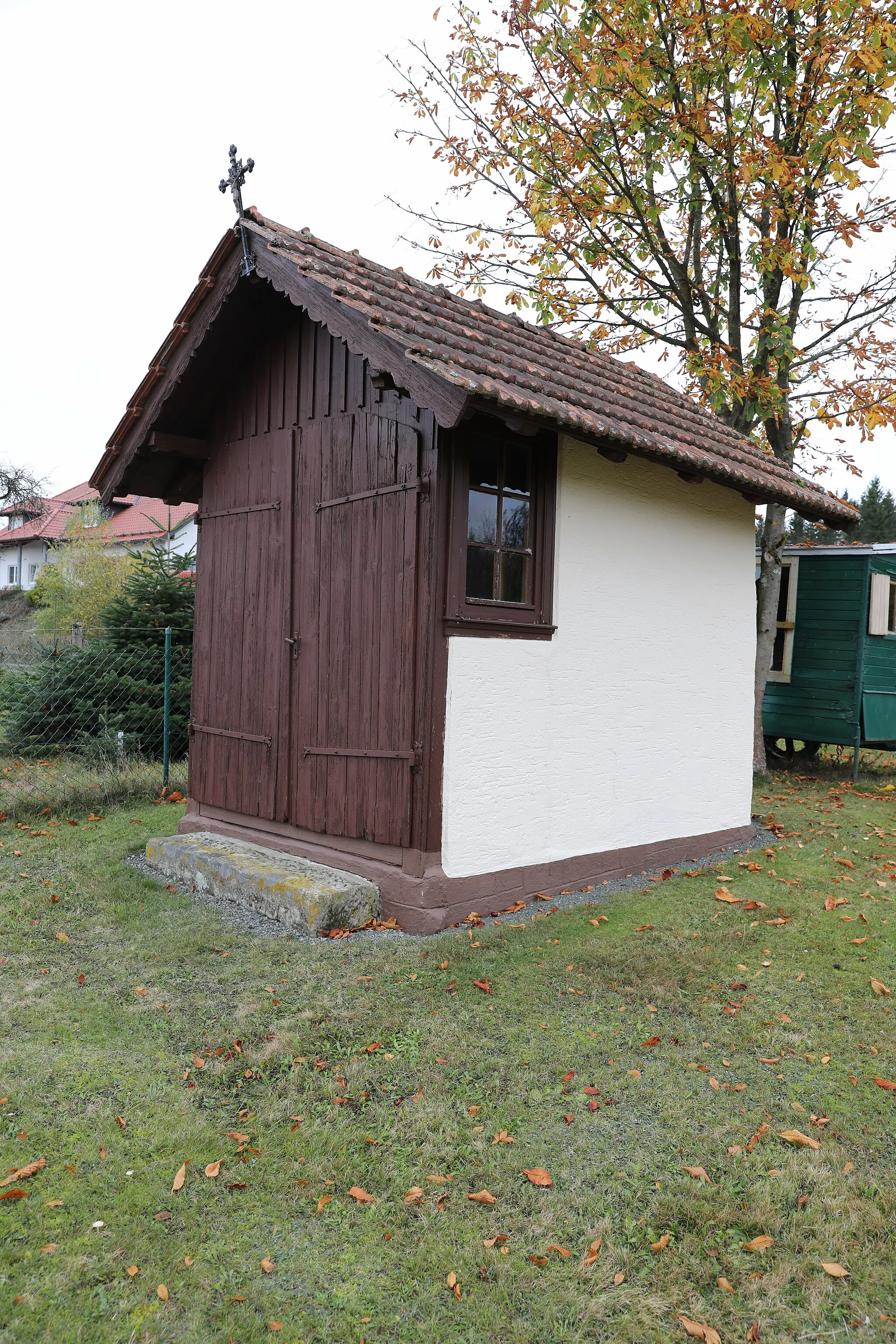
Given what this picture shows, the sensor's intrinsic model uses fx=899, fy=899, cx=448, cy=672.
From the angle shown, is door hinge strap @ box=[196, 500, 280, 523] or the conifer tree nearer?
door hinge strap @ box=[196, 500, 280, 523]

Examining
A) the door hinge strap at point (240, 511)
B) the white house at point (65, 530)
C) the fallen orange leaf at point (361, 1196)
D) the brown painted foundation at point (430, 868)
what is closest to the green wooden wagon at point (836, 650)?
the brown painted foundation at point (430, 868)

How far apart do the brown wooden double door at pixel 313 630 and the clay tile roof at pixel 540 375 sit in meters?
0.71

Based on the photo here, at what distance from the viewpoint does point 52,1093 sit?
3559mm

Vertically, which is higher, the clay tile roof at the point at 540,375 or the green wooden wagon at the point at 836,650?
the clay tile roof at the point at 540,375

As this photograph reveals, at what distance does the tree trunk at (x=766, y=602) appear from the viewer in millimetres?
12117

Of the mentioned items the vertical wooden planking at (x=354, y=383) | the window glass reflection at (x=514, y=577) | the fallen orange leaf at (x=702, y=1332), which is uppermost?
the vertical wooden planking at (x=354, y=383)

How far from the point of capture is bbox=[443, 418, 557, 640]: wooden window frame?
18.5 feet

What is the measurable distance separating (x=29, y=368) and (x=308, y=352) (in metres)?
33.3

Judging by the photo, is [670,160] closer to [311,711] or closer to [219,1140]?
[311,711]

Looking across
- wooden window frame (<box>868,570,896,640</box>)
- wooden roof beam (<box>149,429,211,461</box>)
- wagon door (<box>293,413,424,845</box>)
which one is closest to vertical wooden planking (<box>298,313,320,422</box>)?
wagon door (<box>293,413,424,845</box>)

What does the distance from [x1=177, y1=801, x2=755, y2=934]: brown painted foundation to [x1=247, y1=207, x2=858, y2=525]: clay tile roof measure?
2.89 m

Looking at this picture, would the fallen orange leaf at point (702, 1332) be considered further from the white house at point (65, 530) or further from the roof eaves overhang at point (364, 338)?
the white house at point (65, 530)

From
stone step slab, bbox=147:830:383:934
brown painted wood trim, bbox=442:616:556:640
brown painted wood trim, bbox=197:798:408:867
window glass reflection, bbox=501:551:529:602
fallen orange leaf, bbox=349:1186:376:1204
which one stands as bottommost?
fallen orange leaf, bbox=349:1186:376:1204

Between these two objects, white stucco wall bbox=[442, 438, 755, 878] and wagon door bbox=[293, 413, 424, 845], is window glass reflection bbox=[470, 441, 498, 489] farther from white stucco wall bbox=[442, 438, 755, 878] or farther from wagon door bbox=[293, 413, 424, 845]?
white stucco wall bbox=[442, 438, 755, 878]
